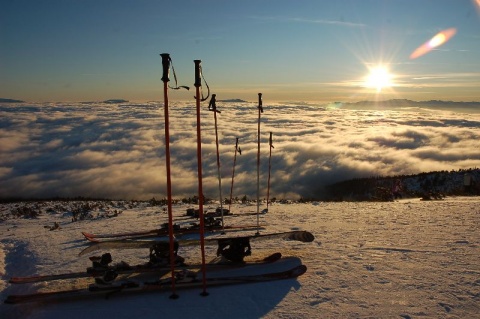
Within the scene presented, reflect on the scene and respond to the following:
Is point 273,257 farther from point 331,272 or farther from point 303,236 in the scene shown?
point 331,272

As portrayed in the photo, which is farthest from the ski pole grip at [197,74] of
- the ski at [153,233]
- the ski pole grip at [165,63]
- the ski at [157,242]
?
the ski at [153,233]

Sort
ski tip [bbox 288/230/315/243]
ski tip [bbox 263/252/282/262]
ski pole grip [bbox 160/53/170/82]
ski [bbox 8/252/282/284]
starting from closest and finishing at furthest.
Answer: ski pole grip [bbox 160/53/170/82] < ski [bbox 8/252/282/284] < ski tip [bbox 263/252/282/262] < ski tip [bbox 288/230/315/243]

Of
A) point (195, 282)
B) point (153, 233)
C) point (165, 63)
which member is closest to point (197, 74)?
point (165, 63)

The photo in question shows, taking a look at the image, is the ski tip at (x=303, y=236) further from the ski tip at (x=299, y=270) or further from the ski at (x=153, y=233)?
the ski at (x=153, y=233)

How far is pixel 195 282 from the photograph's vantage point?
749 cm

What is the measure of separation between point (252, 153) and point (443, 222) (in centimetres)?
11187

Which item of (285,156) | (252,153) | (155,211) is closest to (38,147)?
(252,153)

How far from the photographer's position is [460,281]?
7.25 metres

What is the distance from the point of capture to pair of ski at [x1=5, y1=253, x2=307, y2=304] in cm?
704

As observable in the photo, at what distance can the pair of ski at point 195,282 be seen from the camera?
7.04m

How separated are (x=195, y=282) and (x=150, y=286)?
890 mm

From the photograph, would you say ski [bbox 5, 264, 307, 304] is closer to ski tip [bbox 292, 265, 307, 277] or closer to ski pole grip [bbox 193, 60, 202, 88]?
ski tip [bbox 292, 265, 307, 277]

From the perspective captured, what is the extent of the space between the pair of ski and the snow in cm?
13

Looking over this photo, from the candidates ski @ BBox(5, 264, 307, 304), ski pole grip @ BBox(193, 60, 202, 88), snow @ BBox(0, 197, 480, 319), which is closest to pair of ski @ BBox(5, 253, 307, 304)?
ski @ BBox(5, 264, 307, 304)
